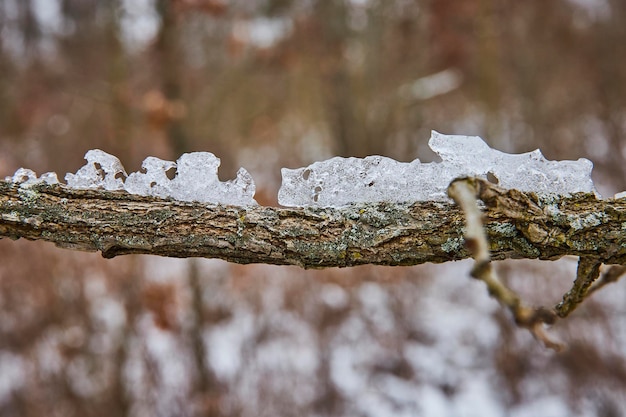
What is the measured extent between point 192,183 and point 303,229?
210 millimetres

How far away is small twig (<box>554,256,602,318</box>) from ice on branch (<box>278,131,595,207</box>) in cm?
12

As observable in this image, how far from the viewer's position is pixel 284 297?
423 cm

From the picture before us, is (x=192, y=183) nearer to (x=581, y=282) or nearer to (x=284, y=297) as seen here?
(x=581, y=282)

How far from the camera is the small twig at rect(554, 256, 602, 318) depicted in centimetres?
84

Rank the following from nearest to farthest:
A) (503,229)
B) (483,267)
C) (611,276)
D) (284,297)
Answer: (483,267), (503,229), (611,276), (284,297)

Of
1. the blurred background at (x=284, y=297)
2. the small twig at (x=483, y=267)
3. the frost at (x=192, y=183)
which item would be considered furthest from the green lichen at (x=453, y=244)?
the blurred background at (x=284, y=297)

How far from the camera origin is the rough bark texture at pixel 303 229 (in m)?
0.81

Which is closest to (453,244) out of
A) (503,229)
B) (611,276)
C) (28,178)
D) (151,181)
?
(503,229)

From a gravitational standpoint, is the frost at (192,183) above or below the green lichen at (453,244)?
above

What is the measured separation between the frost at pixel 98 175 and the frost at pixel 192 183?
1.2 inches

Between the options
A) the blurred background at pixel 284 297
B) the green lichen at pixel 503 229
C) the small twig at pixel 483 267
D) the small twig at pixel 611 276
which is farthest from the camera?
the blurred background at pixel 284 297

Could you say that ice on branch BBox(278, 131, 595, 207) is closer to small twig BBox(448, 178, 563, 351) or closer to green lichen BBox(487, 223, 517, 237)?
green lichen BBox(487, 223, 517, 237)

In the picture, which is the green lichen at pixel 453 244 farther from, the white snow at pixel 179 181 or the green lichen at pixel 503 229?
the white snow at pixel 179 181

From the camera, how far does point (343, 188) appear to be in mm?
866
